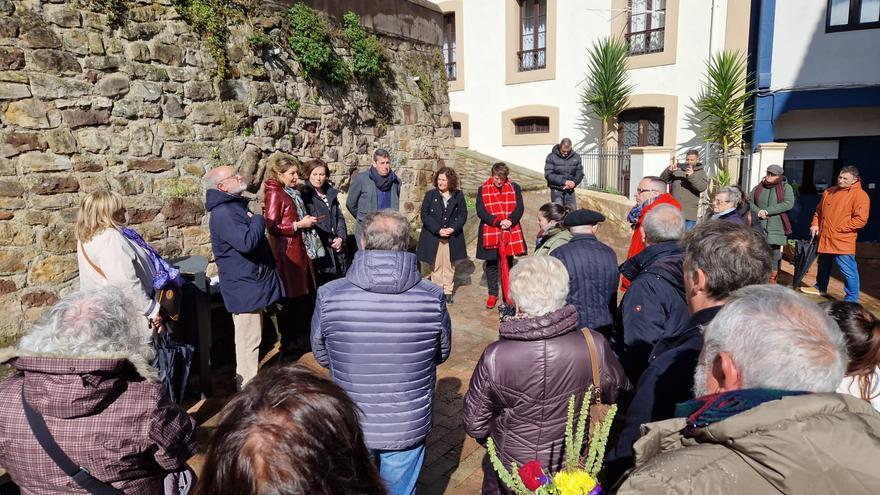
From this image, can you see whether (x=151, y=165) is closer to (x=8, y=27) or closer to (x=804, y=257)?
(x=8, y=27)

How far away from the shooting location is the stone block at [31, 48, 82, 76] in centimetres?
458

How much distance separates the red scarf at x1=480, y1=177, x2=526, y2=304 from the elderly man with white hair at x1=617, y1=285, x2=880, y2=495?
4.85 meters

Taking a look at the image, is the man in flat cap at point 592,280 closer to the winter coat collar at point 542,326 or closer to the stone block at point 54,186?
the winter coat collar at point 542,326

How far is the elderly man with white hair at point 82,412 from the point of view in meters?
1.84

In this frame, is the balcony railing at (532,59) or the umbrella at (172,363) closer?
Result: the umbrella at (172,363)

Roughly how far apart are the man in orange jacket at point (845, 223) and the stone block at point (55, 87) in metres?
8.03

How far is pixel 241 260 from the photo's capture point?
4.04 meters

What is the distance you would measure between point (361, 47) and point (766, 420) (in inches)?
294

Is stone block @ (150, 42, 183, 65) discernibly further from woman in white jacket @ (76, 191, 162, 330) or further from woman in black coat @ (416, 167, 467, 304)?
woman in black coat @ (416, 167, 467, 304)

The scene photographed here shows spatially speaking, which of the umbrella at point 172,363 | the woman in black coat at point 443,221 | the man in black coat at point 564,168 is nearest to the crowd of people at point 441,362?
the umbrella at point 172,363

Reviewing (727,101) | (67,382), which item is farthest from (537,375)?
(727,101)

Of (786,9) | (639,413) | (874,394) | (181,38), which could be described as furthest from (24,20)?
(786,9)

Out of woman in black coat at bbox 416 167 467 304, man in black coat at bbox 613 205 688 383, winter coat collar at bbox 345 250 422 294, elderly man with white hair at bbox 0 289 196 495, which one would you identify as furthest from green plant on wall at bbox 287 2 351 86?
elderly man with white hair at bbox 0 289 196 495

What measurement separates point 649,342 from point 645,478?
66.3 inches
